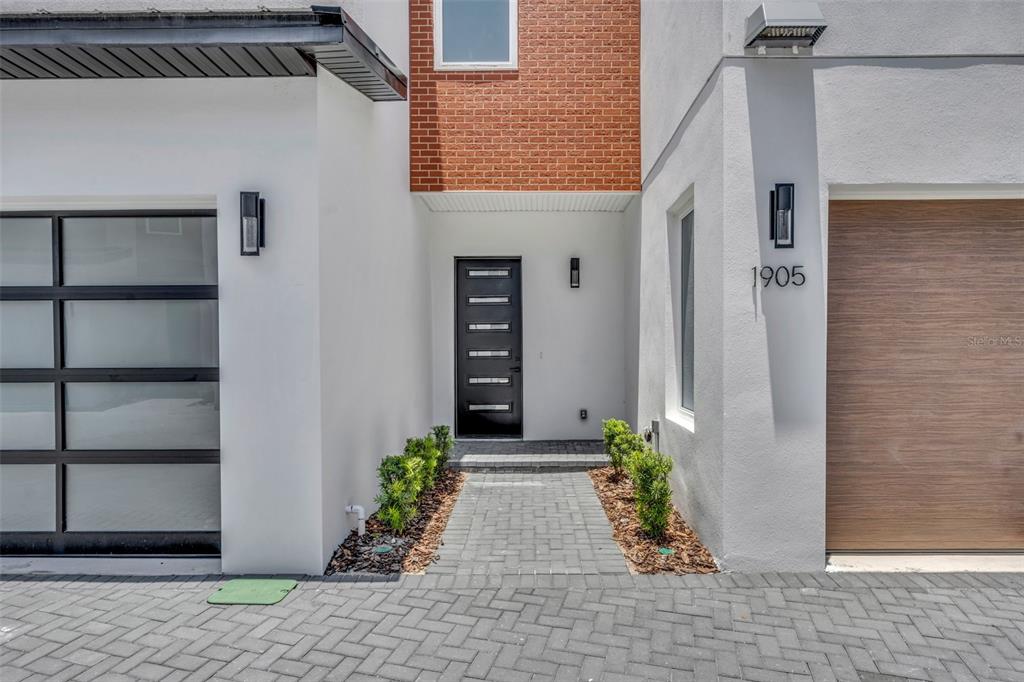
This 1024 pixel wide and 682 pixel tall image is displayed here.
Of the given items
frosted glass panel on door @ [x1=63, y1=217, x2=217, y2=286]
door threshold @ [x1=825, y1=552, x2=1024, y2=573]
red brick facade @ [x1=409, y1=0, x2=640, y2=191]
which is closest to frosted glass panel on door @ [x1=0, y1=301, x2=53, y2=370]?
frosted glass panel on door @ [x1=63, y1=217, x2=217, y2=286]

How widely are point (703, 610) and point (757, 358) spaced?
Answer: 1.75m

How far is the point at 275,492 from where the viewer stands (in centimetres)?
399

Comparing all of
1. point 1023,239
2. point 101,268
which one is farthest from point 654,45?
point 101,268

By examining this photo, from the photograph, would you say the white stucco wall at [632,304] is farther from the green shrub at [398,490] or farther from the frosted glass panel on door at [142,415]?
the frosted glass panel on door at [142,415]

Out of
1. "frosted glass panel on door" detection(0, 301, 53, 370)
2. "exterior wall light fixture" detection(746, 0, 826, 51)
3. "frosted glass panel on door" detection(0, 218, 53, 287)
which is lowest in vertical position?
"frosted glass panel on door" detection(0, 301, 53, 370)

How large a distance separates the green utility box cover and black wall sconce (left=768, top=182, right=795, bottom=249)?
13.9 ft

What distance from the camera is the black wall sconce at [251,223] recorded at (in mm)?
3881

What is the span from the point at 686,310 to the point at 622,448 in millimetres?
1764

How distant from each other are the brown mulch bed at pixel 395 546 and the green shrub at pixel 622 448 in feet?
6.58

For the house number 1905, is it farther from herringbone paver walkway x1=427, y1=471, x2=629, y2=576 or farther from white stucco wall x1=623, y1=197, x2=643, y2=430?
white stucco wall x1=623, y1=197, x2=643, y2=430

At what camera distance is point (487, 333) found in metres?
8.21

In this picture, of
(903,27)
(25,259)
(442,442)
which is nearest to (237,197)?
(25,259)

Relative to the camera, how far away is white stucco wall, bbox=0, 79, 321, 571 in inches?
156

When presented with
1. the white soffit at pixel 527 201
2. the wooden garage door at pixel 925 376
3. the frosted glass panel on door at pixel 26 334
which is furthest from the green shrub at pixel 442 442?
the wooden garage door at pixel 925 376
